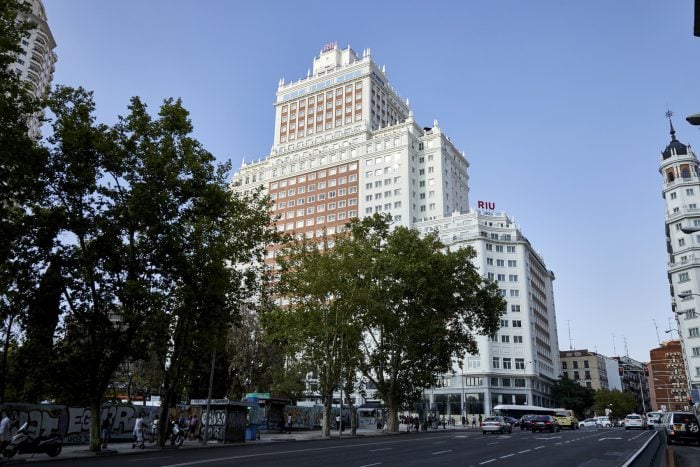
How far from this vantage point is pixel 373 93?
11631cm

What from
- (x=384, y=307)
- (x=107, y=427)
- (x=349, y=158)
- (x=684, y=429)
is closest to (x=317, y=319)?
(x=384, y=307)

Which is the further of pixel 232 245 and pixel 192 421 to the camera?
pixel 192 421

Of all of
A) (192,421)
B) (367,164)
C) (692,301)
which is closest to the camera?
(192,421)

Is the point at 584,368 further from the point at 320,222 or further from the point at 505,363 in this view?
the point at 320,222

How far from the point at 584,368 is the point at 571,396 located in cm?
5491

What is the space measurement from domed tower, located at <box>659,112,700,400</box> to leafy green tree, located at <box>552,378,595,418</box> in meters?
18.0

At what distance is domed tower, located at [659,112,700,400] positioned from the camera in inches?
2995

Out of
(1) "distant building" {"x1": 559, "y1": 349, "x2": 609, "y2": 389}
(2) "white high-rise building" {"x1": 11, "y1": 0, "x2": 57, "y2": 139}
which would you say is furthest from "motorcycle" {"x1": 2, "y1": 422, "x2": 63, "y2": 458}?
(1) "distant building" {"x1": 559, "y1": 349, "x2": 609, "y2": 389}

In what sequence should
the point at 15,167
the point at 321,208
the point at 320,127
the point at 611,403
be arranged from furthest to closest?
1. the point at 320,127
2. the point at 611,403
3. the point at 321,208
4. the point at 15,167

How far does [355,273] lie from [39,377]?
23305 millimetres

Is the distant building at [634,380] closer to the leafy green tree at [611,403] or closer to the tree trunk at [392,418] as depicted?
the leafy green tree at [611,403]

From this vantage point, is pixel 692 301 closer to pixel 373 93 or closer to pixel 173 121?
pixel 373 93

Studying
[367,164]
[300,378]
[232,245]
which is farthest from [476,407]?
[232,245]

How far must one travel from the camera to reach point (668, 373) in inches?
5655
